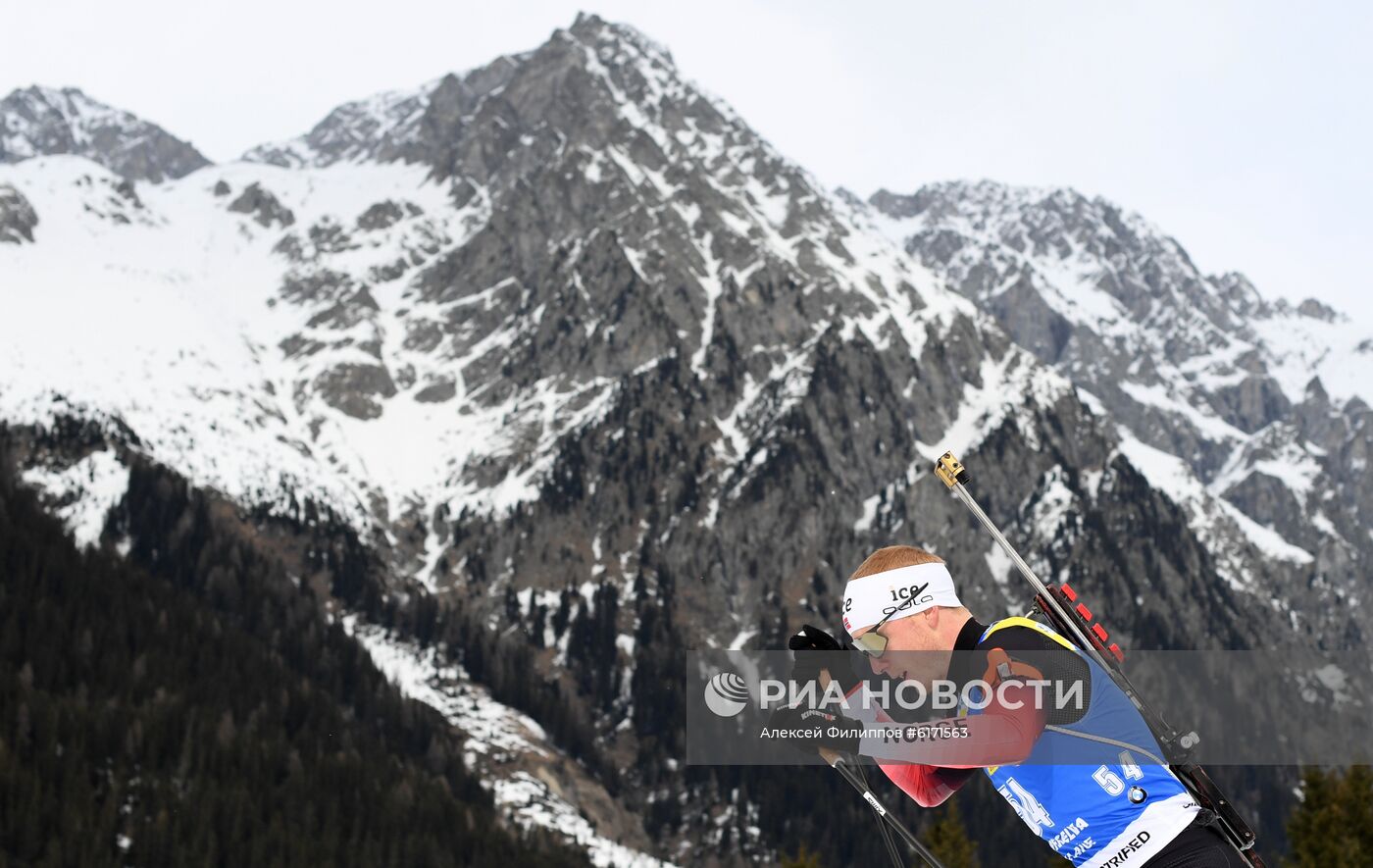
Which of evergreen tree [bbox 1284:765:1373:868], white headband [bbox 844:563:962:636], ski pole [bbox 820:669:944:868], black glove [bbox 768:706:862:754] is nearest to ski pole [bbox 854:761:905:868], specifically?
ski pole [bbox 820:669:944:868]

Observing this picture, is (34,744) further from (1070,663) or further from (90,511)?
(1070,663)

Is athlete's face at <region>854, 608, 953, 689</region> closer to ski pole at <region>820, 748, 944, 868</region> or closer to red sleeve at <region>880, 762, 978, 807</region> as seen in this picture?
red sleeve at <region>880, 762, 978, 807</region>

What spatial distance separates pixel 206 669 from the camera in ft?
468

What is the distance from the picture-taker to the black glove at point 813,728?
6270 mm

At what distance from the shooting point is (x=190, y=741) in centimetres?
12038

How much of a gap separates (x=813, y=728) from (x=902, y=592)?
39.5 inches

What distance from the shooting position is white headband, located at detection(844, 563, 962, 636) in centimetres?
582

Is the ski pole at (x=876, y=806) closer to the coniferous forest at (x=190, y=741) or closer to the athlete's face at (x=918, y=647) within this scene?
the athlete's face at (x=918, y=647)

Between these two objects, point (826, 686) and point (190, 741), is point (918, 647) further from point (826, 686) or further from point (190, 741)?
point (190, 741)

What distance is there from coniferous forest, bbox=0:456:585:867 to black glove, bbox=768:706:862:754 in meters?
107

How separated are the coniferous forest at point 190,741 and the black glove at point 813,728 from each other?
10736 centimetres

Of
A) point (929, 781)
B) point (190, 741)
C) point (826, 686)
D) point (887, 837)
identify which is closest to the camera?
point (929, 781)

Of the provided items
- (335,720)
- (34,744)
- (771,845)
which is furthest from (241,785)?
(771,845)

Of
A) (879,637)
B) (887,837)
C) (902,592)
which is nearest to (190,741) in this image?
(887,837)
